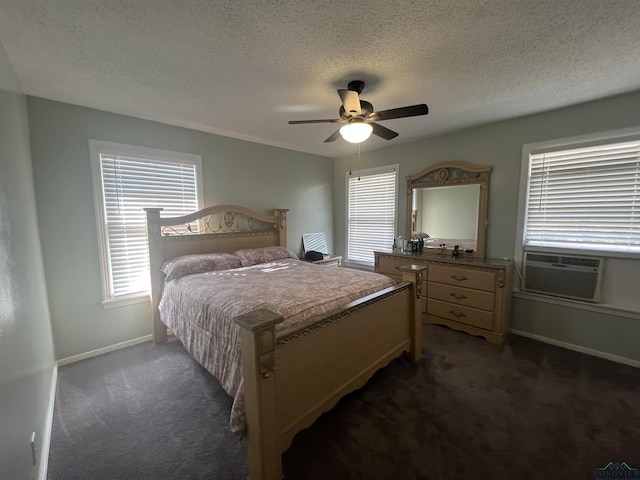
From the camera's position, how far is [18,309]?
1416 millimetres

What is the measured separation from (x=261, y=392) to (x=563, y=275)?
129 inches

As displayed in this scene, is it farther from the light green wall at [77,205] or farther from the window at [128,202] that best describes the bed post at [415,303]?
the window at [128,202]

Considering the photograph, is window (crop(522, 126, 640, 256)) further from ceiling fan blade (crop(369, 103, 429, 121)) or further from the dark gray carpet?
ceiling fan blade (crop(369, 103, 429, 121))

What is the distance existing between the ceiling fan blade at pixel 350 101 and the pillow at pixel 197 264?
6.95 ft

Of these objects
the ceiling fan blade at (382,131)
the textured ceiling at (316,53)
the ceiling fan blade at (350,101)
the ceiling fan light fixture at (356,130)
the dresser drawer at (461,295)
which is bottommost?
the dresser drawer at (461,295)

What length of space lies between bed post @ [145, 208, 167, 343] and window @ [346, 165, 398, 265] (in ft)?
10.2

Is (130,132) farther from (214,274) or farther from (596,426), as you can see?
(596,426)

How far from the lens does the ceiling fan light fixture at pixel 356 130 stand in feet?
7.16

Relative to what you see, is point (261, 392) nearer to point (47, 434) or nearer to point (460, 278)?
point (47, 434)

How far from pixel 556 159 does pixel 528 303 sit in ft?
5.36

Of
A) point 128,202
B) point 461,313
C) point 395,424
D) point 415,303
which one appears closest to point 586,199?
point 461,313

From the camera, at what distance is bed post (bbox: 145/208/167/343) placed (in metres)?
2.96

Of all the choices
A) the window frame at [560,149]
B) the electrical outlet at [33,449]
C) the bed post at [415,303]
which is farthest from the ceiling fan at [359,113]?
the electrical outlet at [33,449]

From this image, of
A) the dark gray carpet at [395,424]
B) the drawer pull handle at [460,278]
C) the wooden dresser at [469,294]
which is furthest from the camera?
the drawer pull handle at [460,278]
